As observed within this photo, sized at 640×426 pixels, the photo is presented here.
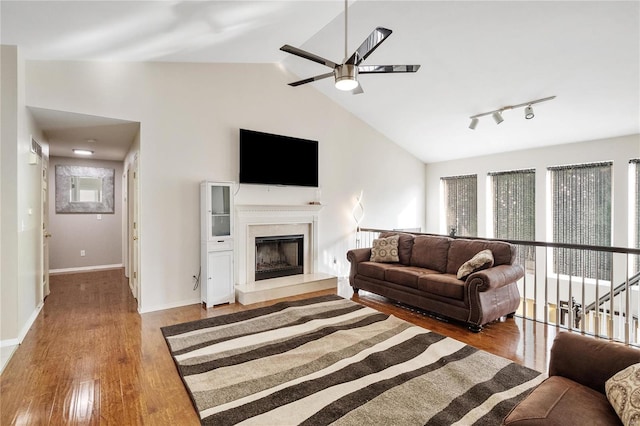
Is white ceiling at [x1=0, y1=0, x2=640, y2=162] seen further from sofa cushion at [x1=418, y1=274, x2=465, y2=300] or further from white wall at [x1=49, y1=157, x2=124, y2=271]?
sofa cushion at [x1=418, y1=274, x2=465, y2=300]

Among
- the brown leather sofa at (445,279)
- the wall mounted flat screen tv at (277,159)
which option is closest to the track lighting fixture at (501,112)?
the brown leather sofa at (445,279)

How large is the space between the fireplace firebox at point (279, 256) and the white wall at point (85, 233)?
390 centimetres

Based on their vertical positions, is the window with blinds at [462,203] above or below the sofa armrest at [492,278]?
above

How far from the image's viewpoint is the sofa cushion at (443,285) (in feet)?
11.6

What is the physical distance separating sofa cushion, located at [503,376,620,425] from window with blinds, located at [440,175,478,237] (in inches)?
225

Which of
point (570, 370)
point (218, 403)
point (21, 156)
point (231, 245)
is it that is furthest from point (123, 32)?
point (570, 370)

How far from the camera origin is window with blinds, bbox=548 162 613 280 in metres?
5.09

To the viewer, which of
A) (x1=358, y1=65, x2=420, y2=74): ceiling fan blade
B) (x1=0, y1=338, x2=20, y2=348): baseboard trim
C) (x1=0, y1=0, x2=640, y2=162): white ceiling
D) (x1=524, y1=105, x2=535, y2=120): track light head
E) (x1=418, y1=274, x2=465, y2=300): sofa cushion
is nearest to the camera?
(x1=358, y1=65, x2=420, y2=74): ceiling fan blade

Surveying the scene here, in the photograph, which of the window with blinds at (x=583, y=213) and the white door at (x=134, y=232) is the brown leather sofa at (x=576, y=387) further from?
the white door at (x=134, y=232)

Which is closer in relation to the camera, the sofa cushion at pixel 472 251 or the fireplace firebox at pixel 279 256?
the sofa cushion at pixel 472 251

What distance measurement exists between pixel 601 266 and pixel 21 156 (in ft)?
26.2

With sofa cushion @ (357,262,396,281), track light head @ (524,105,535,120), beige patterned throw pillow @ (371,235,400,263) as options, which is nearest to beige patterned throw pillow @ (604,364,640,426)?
sofa cushion @ (357,262,396,281)

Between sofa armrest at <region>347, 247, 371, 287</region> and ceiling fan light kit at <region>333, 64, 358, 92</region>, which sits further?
sofa armrest at <region>347, 247, 371, 287</region>

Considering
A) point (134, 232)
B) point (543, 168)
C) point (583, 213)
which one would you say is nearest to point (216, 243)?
point (134, 232)
